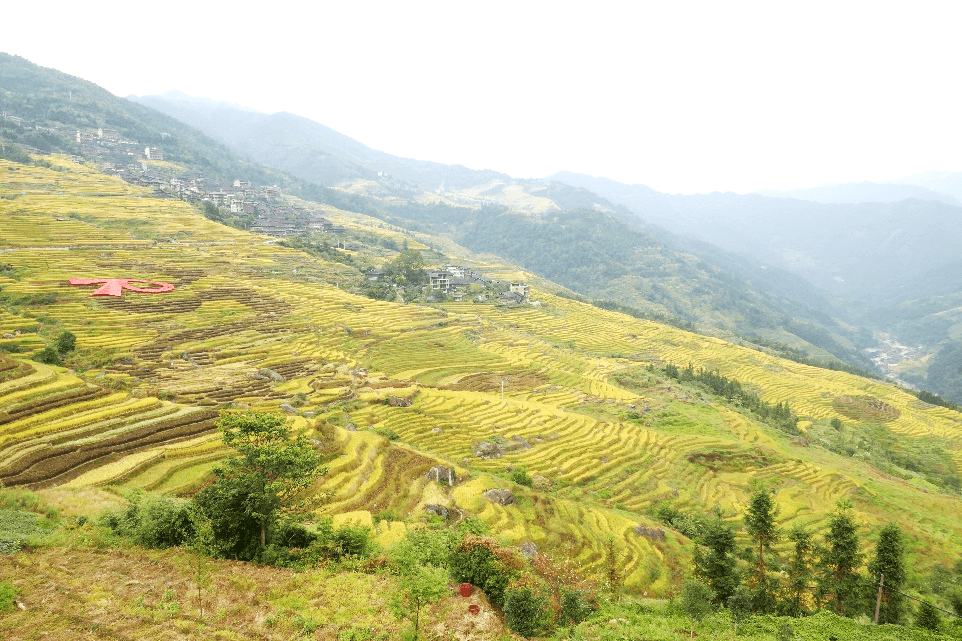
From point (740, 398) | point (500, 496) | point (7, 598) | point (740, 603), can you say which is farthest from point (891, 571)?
point (740, 398)

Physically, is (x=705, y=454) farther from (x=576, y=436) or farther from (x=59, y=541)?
(x=59, y=541)

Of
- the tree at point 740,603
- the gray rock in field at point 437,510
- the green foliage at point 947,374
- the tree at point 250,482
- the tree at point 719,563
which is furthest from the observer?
the green foliage at point 947,374

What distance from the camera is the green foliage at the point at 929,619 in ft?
50.6

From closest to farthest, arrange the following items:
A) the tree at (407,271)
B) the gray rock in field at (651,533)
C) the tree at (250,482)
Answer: the tree at (250,482)
the gray rock in field at (651,533)
the tree at (407,271)

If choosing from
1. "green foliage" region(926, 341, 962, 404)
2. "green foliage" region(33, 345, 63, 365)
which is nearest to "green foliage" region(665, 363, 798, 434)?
"green foliage" region(33, 345, 63, 365)

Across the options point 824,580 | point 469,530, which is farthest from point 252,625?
point 824,580

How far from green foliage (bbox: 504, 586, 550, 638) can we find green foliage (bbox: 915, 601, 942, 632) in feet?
42.2

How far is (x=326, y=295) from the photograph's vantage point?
6881 cm

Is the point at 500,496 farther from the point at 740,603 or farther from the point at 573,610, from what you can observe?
the point at 740,603

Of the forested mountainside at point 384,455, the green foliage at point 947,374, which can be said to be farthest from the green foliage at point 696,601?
the green foliage at point 947,374

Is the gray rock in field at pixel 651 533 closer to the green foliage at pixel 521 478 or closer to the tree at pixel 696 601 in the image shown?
the green foliage at pixel 521 478

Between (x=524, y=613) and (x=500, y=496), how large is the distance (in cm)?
1164

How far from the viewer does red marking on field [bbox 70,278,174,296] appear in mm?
50219

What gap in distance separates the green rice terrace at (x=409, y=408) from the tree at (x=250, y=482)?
80.1 inches
